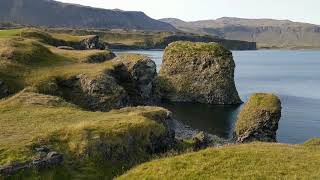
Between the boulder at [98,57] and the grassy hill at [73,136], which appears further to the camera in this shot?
the boulder at [98,57]

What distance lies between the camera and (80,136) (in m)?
40.0

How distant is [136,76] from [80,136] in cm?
4794

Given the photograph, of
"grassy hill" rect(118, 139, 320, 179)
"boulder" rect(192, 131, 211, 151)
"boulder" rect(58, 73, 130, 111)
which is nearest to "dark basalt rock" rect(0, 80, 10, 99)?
"boulder" rect(58, 73, 130, 111)

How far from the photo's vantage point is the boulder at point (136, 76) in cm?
8378

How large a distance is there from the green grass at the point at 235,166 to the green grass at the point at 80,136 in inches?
223

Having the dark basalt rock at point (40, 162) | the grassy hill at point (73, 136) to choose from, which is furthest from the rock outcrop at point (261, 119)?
the dark basalt rock at point (40, 162)

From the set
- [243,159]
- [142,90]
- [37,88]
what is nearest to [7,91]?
[37,88]

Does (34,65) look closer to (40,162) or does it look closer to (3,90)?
(3,90)

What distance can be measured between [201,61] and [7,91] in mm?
75098

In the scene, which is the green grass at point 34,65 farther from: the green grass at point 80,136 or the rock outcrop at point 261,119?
the rock outcrop at point 261,119

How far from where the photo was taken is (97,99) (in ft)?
224

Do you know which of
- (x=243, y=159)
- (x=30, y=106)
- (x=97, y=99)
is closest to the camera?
(x=243, y=159)

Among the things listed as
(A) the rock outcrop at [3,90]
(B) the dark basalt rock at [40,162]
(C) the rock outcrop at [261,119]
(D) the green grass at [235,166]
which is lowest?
(C) the rock outcrop at [261,119]

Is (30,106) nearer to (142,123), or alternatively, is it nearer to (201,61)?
(142,123)
